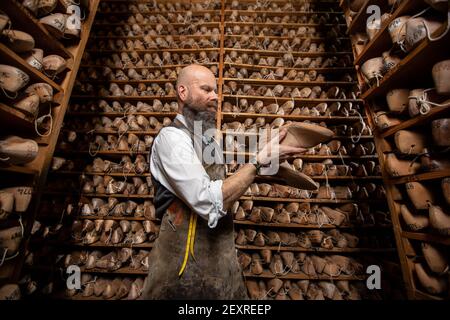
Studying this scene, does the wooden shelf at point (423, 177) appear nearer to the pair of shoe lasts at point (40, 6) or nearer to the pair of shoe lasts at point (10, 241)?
the pair of shoe lasts at point (10, 241)

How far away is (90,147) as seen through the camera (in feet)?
6.73

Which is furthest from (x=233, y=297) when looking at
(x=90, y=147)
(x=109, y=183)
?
(x=90, y=147)

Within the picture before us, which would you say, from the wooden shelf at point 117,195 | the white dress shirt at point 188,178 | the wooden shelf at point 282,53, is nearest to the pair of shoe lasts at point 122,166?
the wooden shelf at point 117,195

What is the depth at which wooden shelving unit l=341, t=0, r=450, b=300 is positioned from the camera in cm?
100

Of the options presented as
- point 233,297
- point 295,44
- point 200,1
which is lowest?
point 233,297

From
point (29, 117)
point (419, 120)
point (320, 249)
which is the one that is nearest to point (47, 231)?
point (29, 117)

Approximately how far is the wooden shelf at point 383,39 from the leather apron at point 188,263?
1.26 metres

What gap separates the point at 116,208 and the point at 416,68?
224 centimetres

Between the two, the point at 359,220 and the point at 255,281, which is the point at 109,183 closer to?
the point at 255,281

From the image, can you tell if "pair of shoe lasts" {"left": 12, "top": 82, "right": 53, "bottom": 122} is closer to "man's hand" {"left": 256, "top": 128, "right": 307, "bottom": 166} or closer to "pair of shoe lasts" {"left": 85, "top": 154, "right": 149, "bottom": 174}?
"pair of shoe lasts" {"left": 85, "top": 154, "right": 149, "bottom": 174}

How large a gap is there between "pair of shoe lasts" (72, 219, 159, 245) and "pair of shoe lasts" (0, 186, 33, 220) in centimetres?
76

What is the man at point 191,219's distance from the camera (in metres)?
0.83

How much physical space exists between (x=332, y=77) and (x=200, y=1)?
1.74m

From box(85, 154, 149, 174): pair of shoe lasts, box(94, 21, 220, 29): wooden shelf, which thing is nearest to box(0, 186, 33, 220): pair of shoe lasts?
box(85, 154, 149, 174): pair of shoe lasts
